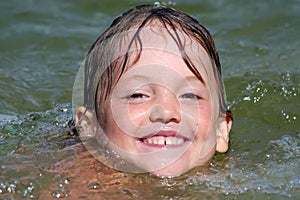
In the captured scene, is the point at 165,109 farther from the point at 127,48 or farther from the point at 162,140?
the point at 127,48

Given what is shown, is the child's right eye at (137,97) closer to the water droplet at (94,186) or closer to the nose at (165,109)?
the nose at (165,109)

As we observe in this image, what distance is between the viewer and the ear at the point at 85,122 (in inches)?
156

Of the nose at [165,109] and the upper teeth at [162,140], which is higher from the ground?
the nose at [165,109]

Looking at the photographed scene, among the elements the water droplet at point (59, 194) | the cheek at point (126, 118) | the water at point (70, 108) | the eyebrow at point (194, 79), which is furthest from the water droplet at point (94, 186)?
the eyebrow at point (194, 79)

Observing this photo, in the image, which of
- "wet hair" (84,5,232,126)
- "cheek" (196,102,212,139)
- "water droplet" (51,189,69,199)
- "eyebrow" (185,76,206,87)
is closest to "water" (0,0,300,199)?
"water droplet" (51,189,69,199)

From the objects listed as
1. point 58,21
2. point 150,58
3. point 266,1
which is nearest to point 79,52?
point 58,21

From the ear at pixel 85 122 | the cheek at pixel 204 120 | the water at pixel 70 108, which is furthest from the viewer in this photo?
the ear at pixel 85 122

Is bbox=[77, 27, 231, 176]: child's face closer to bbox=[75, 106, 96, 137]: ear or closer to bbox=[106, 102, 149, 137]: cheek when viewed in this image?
bbox=[106, 102, 149, 137]: cheek

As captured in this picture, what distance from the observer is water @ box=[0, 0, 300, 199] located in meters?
3.57

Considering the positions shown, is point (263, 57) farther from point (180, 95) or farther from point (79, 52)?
point (180, 95)

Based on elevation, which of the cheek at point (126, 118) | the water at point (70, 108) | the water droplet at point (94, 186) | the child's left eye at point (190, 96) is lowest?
the water at point (70, 108)

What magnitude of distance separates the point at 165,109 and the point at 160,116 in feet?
0.17

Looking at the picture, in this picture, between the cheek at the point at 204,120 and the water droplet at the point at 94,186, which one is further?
the cheek at the point at 204,120

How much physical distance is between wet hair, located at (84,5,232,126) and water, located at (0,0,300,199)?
0.34 m
